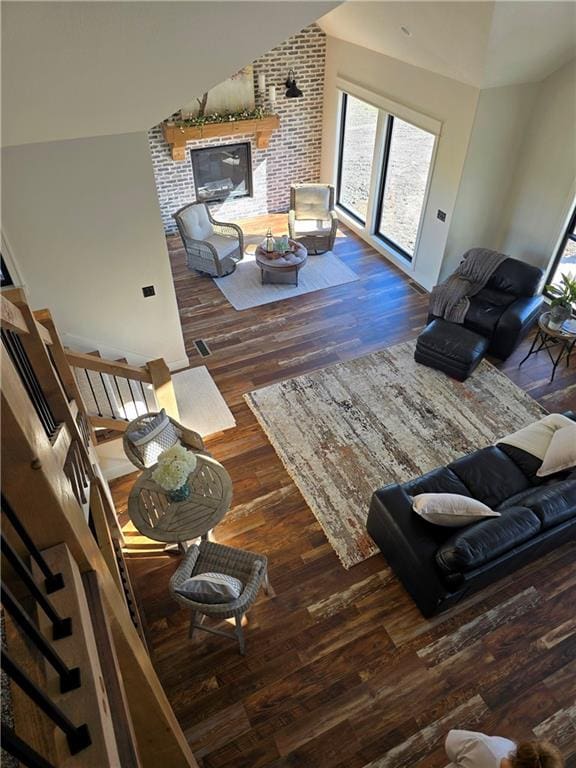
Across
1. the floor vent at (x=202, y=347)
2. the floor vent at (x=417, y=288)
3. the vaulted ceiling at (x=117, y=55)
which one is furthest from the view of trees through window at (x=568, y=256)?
the floor vent at (x=202, y=347)

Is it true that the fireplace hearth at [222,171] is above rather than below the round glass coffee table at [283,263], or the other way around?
above

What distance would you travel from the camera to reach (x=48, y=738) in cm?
103

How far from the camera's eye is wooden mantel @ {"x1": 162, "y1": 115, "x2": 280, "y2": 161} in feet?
24.3

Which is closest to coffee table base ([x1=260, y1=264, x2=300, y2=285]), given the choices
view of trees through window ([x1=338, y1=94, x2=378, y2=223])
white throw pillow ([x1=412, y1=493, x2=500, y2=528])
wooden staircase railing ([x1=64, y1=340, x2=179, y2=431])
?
view of trees through window ([x1=338, y1=94, x2=378, y2=223])

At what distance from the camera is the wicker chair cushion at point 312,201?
7848mm

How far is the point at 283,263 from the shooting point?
6.96m

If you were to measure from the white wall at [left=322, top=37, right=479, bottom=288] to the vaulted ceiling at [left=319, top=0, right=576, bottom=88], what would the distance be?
0.19 m

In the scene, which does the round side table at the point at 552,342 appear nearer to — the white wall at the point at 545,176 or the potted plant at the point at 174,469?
the white wall at the point at 545,176

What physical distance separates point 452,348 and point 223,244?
12.1ft

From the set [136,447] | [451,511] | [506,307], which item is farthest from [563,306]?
[136,447]

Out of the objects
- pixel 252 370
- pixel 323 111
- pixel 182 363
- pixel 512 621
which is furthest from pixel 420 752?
pixel 323 111

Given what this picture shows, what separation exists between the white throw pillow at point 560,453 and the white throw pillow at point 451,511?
31.8 inches

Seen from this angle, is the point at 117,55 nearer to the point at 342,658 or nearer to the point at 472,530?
the point at 472,530

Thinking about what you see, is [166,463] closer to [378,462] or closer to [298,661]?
[298,661]
